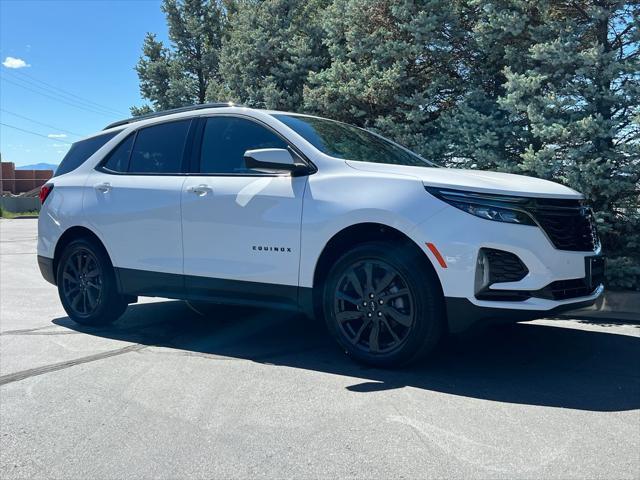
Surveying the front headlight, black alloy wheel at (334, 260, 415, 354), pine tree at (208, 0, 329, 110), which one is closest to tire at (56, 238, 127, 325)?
black alloy wheel at (334, 260, 415, 354)

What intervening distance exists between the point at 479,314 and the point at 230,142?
2486mm

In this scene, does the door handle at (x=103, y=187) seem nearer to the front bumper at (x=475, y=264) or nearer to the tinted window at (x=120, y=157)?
the tinted window at (x=120, y=157)

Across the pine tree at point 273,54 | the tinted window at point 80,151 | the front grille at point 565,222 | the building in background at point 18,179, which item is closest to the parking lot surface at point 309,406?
the front grille at point 565,222

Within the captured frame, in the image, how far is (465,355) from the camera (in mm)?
4723

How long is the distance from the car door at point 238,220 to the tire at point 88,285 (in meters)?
1.10

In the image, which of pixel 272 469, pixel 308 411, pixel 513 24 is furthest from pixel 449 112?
pixel 272 469

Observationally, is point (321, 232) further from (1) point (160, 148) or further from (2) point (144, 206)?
(1) point (160, 148)

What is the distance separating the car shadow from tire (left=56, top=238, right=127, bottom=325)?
17 cm

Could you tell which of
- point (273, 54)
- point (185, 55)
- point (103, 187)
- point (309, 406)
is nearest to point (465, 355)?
point (309, 406)

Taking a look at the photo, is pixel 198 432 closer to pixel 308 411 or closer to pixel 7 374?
pixel 308 411

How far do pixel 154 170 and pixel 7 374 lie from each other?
2058mm

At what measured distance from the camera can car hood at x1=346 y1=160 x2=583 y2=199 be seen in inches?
155

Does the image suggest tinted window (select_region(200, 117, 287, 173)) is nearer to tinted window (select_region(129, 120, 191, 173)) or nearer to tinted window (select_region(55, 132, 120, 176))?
tinted window (select_region(129, 120, 191, 173))

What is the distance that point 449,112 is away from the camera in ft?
28.1
